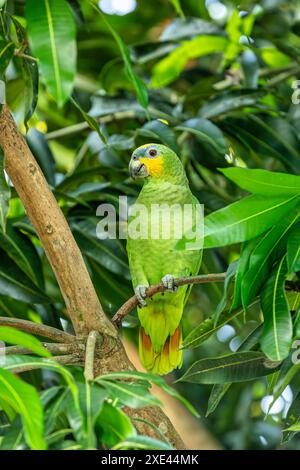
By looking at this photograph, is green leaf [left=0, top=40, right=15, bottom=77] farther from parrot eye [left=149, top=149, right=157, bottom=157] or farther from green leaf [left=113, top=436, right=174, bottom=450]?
green leaf [left=113, top=436, right=174, bottom=450]

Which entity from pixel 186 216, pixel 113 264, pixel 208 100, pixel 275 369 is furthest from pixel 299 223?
pixel 208 100

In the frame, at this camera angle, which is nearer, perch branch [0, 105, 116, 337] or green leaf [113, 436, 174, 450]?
green leaf [113, 436, 174, 450]

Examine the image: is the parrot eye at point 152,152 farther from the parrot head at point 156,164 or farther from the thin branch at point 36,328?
the thin branch at point 36,328

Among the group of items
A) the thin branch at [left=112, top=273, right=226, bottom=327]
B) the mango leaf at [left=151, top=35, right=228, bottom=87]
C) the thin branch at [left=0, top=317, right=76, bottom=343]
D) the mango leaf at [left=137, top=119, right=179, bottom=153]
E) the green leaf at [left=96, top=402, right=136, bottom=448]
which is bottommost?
the green leaf at [left=96, top=402, right=136, bottom=448]

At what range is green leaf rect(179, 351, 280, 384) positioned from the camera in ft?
4.67

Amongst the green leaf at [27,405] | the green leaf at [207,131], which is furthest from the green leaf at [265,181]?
the green leaf at [207,131]

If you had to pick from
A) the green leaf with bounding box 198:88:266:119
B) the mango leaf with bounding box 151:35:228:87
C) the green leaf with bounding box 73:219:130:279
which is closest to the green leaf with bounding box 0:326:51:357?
the green leaf with bounding box 73:219:130:279

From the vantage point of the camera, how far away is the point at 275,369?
57.8 inches

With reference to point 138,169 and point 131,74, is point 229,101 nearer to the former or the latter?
point 138,169

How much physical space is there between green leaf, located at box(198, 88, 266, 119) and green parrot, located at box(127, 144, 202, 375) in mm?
267

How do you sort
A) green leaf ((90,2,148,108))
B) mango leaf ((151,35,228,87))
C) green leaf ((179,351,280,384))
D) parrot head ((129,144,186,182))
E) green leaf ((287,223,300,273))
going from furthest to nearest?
mango leaf ((151,35,228,87))
parrot head ((129,144,186,182))
green leaf ((90,2,148,108))
green leaf ((179,351,280,384))
green leaf ((287,223,300,273))

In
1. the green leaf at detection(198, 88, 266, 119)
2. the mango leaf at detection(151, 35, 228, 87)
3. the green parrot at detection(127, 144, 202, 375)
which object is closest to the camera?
the green parrot at detection(127, 144, 202, 375)

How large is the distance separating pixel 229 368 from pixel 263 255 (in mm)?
226
